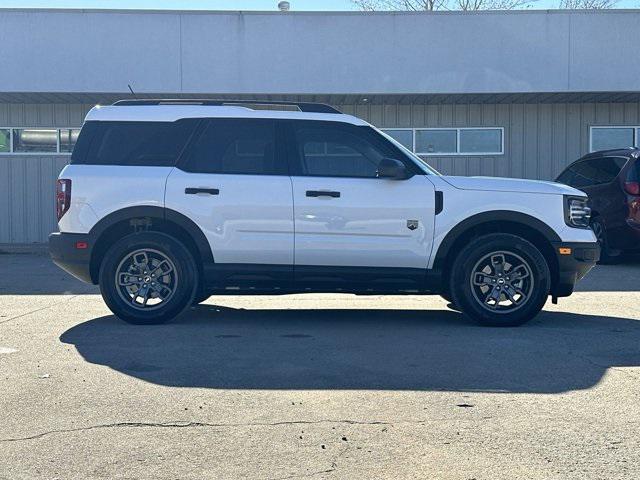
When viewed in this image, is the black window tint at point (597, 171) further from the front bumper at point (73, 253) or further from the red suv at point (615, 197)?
the front bumper at point (73, 253)

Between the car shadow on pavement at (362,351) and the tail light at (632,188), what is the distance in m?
4.51

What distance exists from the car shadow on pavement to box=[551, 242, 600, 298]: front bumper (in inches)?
18.1

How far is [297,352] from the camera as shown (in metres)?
6.50

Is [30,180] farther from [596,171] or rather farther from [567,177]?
[596,171]

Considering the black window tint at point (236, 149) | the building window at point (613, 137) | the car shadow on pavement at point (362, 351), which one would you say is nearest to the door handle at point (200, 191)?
the black window tint at point (236, 149)

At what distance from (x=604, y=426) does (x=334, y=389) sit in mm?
1650

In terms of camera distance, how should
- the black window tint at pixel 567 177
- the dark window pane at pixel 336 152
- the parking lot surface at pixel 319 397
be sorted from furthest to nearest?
the black window tint at pixel 567 177 → the dark window pane at pixel 336 152 → the parking lot surface at pixel 319 397

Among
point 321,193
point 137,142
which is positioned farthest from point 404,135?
point 137,142

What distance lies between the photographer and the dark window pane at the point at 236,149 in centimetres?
770

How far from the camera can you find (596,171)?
43.7 feet

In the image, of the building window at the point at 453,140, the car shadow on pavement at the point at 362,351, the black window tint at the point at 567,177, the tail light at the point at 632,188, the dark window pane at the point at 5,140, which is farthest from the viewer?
the dark window pane at the point at 5,140

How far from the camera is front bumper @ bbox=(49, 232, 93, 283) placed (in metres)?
7.60

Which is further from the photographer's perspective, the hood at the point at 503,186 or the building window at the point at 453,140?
the building window at the point at 453,140

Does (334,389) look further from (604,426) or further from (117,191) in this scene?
(117,191)
